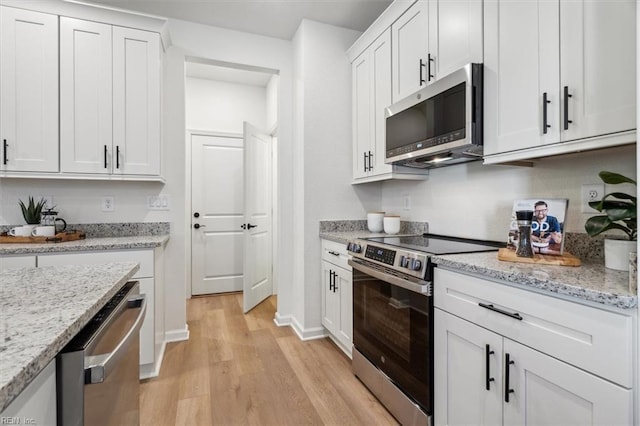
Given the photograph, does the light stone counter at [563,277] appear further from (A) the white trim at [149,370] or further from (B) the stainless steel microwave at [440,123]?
(A) the white trim at [149,370]

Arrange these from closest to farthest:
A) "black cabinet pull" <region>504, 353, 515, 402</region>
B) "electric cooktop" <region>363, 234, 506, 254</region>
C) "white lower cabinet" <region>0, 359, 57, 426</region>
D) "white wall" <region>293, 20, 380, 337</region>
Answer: "white lower cabinet" <region>0, 359, 57, 426</region>
"black cabinet pull" <region>504, 353, 515, 402</region>
"electric cooktop" <region>363, 234, 506, 254</region>
"white wall" <region>293, 20, 380, 337</region>

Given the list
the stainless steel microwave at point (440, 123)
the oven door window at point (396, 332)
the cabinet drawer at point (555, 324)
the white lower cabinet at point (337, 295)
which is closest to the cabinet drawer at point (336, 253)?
the white lower cabinet at point (337, 295)

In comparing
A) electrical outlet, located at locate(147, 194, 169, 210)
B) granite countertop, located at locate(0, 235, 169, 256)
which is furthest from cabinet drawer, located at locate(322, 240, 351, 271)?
electrical outlet, located at locate(147, 194, 169, 210)

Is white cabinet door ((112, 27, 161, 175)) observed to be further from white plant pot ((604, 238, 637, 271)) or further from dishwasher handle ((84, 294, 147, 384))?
white plant pot ((604, 238, 637, 271))

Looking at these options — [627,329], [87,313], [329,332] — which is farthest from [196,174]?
[627,329]

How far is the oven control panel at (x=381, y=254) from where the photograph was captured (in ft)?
5.71

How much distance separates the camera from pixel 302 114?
286 cm

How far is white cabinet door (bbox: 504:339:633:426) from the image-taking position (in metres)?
0.91

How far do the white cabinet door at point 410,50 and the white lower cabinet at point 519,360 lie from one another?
1294 mm

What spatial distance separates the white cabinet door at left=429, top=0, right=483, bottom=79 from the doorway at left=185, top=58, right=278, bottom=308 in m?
2.38

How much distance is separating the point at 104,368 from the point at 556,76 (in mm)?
1784

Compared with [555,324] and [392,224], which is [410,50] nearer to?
[392,224]

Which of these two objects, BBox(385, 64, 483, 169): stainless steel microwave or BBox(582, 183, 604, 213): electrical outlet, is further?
BBox(385, 64, 483, 169): stainless steel microwave

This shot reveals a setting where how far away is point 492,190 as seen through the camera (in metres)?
1.95
